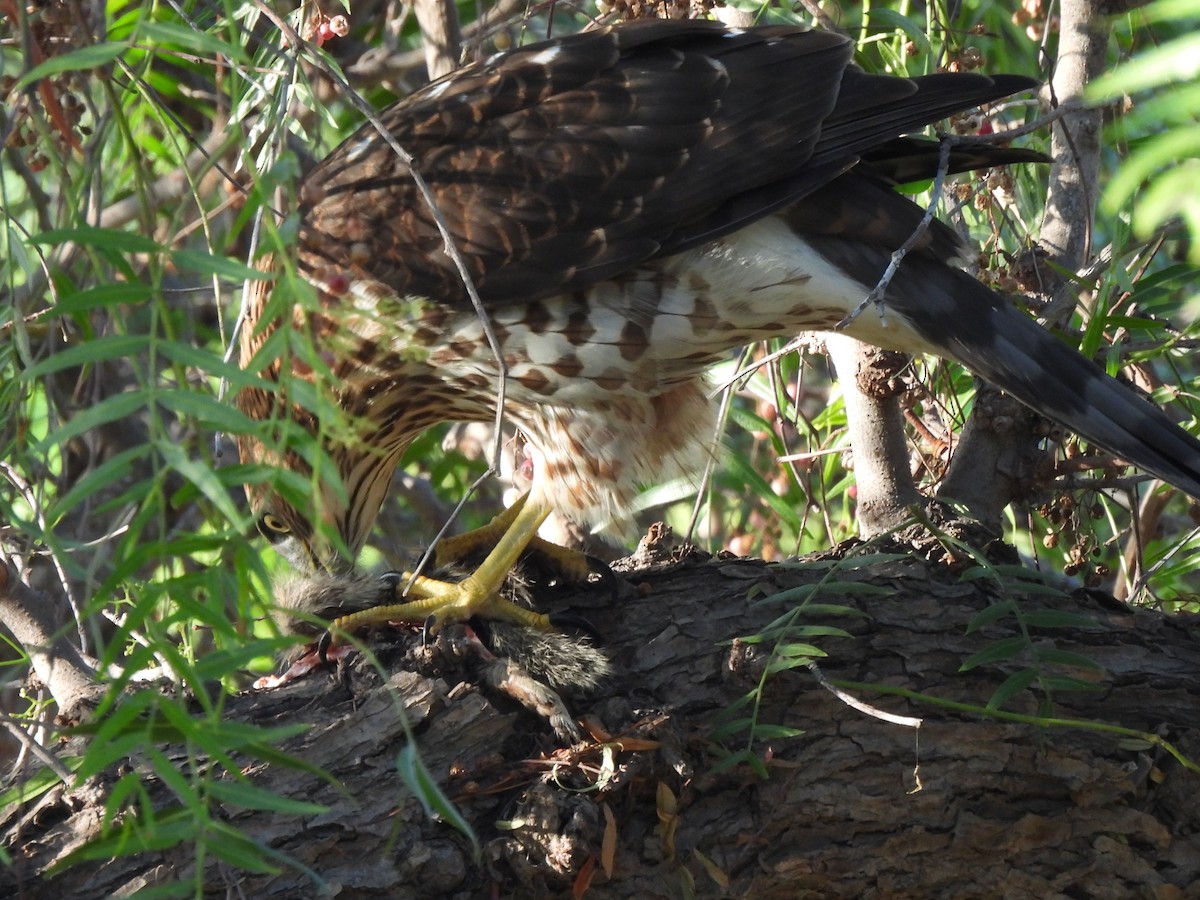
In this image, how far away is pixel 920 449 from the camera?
11.2 feet

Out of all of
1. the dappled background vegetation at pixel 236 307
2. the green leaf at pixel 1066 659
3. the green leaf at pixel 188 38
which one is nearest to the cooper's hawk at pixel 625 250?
the dappled background vegetation at pixel 236 307

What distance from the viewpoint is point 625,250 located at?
2.76 m

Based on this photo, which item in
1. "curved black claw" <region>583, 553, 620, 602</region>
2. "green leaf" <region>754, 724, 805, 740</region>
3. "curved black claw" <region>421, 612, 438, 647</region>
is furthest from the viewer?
"curved black claw" <region>583, 553, 620, 602</region>

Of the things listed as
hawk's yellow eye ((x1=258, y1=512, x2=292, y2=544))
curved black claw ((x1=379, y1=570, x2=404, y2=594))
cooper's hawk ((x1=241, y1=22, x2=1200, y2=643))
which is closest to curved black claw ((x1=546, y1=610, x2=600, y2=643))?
cooper's hawk ((x1=241, y1=22, x2=1200, y2=643))

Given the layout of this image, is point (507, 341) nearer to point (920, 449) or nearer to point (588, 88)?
point (588, 88)

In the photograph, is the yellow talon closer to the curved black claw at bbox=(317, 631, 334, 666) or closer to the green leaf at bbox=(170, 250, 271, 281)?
the curved black claw at bbox=(317, 631, 334, 666)

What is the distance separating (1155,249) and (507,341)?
4.82 ft

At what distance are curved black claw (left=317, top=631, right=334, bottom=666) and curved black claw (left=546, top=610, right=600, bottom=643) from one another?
0.45 meters

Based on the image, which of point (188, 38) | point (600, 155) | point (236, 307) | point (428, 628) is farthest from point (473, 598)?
point (236, 307)

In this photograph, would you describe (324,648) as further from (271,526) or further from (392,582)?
(271,526)

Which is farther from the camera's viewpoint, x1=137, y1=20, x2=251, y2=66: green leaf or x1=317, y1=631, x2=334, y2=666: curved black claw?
x1=317, y1=631, x2=334, y2=666: curved black claw

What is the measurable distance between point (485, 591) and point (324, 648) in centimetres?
44

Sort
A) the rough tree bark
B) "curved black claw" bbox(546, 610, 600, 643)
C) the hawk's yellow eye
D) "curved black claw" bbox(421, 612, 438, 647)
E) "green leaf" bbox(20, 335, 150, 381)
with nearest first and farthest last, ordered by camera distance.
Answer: "green leaf" bbox(20, 335, 150, 381) < the rough tree bark < "curved black claw" bbox(421, 612, 438, 647) < "curved black claw" bbox(546, 610, 600, 643) < the hawk's yellow eye

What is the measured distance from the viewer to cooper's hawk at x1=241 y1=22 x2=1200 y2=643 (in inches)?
107
